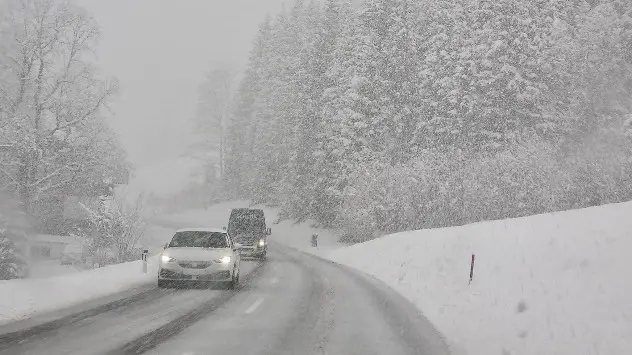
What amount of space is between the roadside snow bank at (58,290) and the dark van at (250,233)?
1031cm

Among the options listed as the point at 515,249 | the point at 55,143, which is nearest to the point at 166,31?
the point at 55,143

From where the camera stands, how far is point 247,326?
1005 cm

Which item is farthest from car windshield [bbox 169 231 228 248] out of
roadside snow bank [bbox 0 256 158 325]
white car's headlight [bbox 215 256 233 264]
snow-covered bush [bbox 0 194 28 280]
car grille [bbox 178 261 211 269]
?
snow-covered bush [bbox 0 194 28 280]

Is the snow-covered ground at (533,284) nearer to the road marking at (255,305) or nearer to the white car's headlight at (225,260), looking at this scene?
the road marking at (255,305)

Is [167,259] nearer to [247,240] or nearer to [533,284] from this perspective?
[533,284]

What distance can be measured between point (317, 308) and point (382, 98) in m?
28.0

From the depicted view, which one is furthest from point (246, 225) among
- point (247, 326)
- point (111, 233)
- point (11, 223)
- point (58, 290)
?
point (11, 223)

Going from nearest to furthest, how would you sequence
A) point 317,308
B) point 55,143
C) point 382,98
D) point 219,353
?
point 219,353
point 317,308
point 55,143
point 382,98

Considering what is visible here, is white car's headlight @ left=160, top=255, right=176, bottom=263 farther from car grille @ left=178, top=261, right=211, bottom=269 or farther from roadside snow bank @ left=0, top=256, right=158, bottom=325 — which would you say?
roadside snow bank @ left=0, top=256, right=158, bottom=325

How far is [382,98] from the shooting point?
39.3 meters

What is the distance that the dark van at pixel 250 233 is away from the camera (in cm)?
2853

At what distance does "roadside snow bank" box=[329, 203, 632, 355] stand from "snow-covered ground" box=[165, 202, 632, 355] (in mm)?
17

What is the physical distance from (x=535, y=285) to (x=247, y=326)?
5.17 metres

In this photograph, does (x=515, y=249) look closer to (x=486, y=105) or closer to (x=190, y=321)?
(x=190, y=321)
